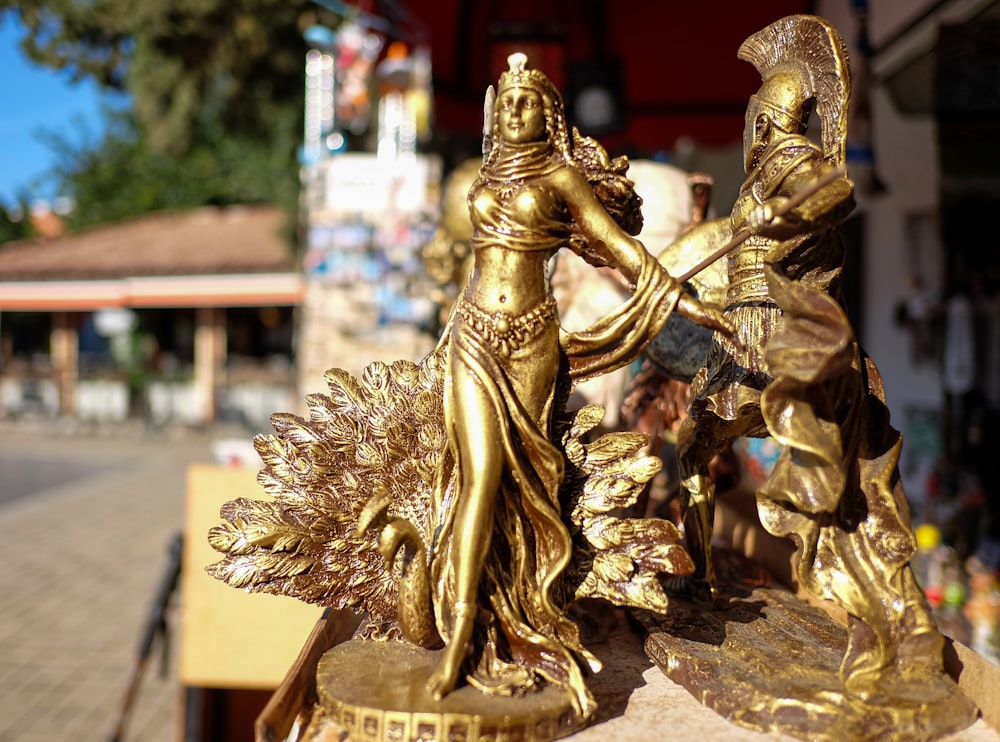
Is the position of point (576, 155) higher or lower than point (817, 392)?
higher

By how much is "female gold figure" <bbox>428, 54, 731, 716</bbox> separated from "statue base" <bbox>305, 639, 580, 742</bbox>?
7 centimetres

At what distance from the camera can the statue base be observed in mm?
1171

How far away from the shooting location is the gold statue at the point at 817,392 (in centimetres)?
120

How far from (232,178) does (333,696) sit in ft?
58.8

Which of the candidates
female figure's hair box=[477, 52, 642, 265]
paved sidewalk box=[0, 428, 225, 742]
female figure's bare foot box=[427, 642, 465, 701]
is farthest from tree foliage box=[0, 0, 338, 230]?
female figure's bare foot box=[427, 642, 465, 701]

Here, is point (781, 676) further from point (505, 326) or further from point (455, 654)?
point (505, 326)

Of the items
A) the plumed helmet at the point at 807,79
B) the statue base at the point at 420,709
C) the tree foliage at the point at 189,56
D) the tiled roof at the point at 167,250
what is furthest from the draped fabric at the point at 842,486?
the tiled roof at the point at 167,250

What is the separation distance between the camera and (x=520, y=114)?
4.42ft

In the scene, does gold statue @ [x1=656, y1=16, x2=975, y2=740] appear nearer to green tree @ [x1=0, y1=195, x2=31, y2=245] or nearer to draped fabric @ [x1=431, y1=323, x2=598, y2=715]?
draped fabric @ [x1=431, y1=323, x2=598, y2=715]

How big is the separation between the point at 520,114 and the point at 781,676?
3.26ft

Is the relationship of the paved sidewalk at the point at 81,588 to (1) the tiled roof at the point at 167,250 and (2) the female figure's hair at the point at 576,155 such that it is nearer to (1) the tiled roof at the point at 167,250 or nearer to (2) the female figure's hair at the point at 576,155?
(2) the female figure's hair at the point at 576,155

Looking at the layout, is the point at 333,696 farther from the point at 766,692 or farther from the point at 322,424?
the point at 766,692

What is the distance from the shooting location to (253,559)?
4.66 feet

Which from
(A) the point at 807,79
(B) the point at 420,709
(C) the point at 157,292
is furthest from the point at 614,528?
(C) the point at 157,292
